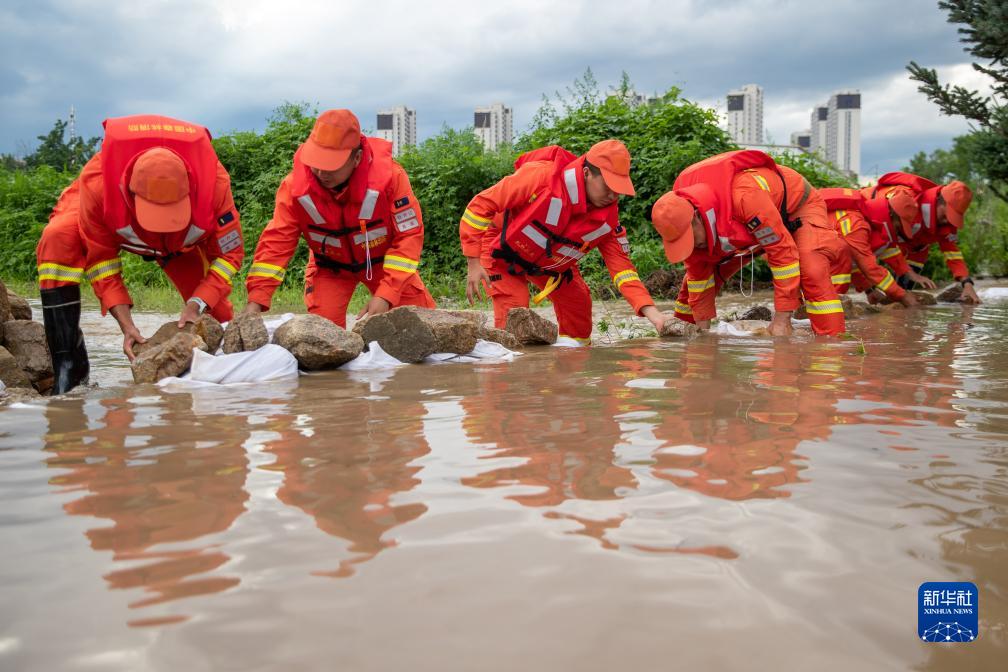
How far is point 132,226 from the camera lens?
4.38 m

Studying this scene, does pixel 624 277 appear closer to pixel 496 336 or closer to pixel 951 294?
pixel 496 336

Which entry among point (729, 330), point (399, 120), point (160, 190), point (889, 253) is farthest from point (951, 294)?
point (399, 120)

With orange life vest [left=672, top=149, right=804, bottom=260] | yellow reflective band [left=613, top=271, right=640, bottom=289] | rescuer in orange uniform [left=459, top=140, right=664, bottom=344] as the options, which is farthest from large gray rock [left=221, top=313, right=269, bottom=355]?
orange life vest [left=672, top=149, right=804, bottom=260]

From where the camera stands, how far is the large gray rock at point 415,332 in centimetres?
454

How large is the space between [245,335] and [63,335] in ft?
3.68

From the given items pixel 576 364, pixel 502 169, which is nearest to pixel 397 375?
pixel 576 364

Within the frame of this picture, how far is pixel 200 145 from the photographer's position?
4484mm

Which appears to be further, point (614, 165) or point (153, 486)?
point (614, 165)

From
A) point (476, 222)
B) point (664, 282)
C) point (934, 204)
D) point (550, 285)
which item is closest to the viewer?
point (476, 222)

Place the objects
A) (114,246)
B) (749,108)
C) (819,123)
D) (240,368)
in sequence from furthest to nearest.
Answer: (819,123) → (749,108) → (114,246) → (240,368)

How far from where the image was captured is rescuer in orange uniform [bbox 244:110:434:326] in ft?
15.1

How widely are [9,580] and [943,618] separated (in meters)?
1.47

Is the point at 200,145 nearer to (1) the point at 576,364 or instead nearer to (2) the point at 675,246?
(1) the point at 576,364

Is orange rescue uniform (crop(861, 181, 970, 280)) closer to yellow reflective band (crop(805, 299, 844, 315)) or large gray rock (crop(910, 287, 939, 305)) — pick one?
large gray rock (crop(910, 287, 939, 305))
